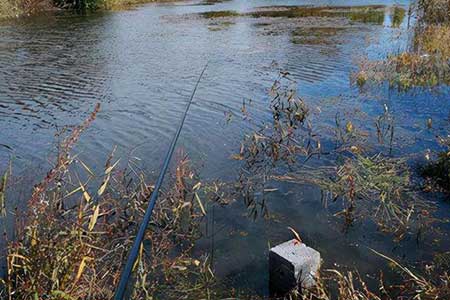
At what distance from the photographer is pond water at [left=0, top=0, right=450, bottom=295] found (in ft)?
15.3

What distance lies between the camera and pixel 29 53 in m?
14.8

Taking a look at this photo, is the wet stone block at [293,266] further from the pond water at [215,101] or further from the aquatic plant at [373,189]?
the aquatic plant at [373,189]

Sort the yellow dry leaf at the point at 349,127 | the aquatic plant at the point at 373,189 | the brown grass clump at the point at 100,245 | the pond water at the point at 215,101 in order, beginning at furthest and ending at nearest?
the yellow dry leaf at the point at 349,127
the aquatic plant at the point at 373,189
the pond water at the point at 215,101
the brown grass clump at the point at 100,245

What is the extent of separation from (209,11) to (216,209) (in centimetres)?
2484

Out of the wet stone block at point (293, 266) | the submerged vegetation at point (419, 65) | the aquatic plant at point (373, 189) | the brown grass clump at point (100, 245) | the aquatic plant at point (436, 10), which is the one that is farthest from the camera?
the aquatic plant at point (436, 10)

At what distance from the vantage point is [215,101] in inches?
374

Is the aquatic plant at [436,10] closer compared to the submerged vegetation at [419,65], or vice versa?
the submerged vegetation at [419,65]

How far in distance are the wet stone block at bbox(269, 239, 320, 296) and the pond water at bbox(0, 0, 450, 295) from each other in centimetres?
28

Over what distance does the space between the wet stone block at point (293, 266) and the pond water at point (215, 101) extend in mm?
278

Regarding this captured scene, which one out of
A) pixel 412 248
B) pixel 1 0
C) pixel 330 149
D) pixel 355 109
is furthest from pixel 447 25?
pixel 1 0

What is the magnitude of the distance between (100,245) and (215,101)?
5.77 meters

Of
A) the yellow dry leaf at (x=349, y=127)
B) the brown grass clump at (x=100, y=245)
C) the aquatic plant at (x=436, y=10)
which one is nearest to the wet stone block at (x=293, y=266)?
the brown grass clump at (x=100, y=245)

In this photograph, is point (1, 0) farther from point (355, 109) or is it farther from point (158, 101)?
point (355, 109)

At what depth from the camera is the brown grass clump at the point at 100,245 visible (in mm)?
3168
